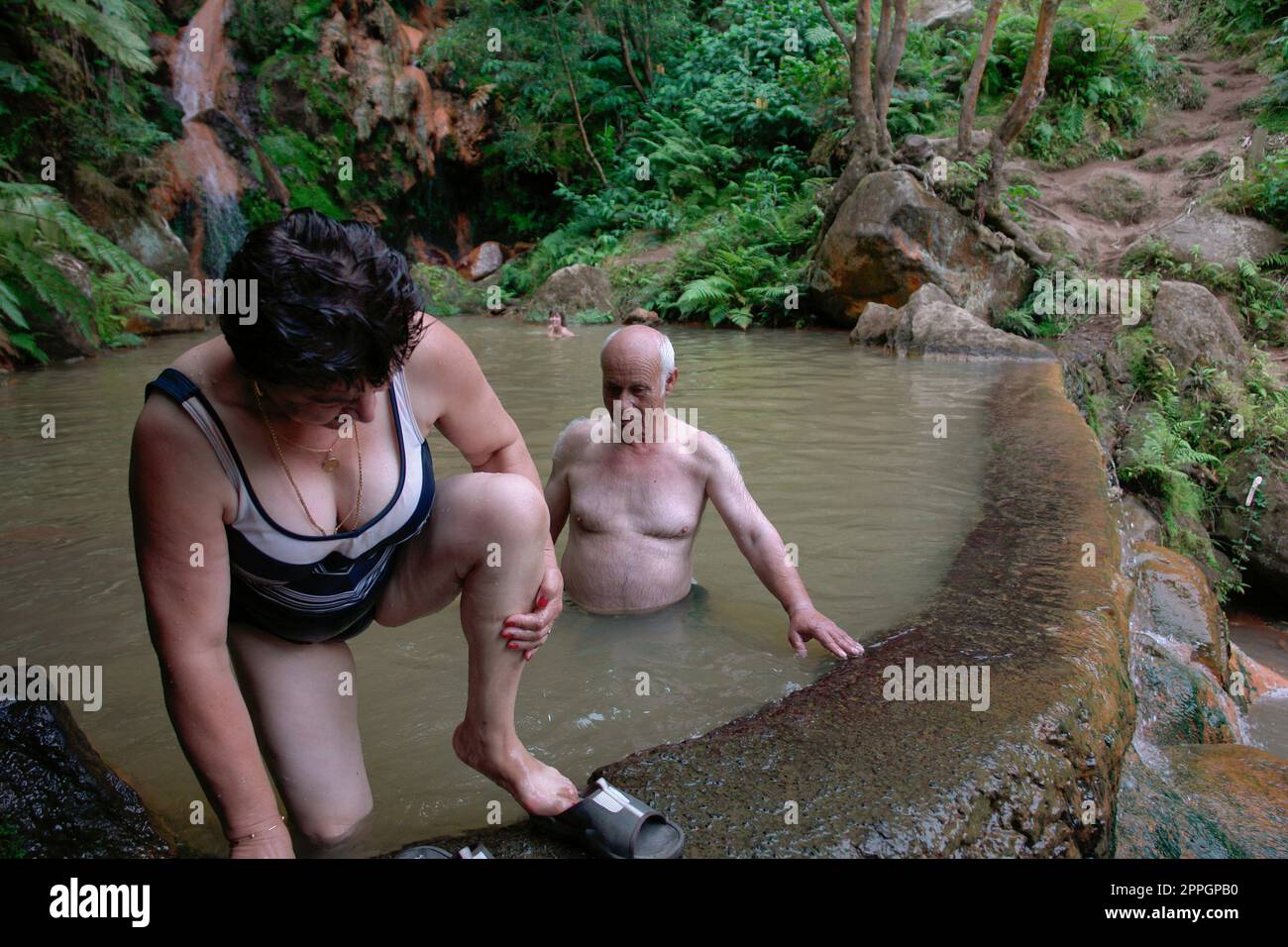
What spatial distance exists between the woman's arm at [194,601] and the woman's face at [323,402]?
168mm

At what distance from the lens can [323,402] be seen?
1.44 metres

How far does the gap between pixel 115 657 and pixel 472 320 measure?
12669 millimetres

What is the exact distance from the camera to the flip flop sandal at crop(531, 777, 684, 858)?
1.58m

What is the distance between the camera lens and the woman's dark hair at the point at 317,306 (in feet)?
4.33

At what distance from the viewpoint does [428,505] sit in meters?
1.92

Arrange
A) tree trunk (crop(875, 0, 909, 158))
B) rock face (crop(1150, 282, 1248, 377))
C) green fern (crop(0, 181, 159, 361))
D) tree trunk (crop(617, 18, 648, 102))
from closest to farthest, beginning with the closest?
green fern (crop(0, 181, 159, 361)) → rock face (crop(1150, 282, 1248, 377)) → tree trunk (crop(875, 0, 909, 158)) → tree trunk (crop(617, 18, 648, 102))

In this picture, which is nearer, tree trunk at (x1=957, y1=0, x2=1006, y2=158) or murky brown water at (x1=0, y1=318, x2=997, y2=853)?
murky brown water at (x1=0, y1=318, x2=997, y2=853)

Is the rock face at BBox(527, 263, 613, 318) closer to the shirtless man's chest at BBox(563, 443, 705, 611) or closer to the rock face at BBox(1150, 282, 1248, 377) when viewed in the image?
the rock face at BBox(1150, 282, 1248, 377)

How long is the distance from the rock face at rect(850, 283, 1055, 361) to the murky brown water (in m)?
1.77

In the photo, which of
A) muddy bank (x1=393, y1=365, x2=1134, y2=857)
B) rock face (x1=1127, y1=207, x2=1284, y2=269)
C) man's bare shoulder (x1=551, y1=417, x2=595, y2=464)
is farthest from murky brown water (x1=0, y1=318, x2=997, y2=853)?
rock face (x1=1127, y1=207, x2=1284, y2=269)

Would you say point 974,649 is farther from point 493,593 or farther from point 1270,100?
point 1270,100

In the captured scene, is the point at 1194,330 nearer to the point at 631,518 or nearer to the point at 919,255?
the point at 919,255

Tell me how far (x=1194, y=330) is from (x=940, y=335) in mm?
2188
